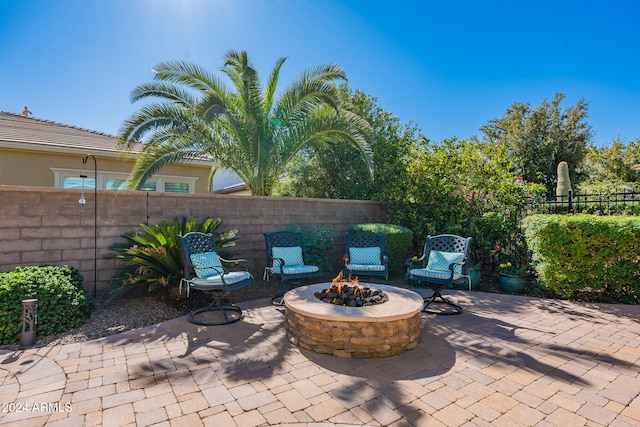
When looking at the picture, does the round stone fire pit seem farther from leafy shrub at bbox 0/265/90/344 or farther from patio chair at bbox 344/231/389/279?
leafy shrub at bbox 0/265/90/344

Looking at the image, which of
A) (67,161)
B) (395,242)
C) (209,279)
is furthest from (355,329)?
(67,161)

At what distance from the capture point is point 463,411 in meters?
2.50

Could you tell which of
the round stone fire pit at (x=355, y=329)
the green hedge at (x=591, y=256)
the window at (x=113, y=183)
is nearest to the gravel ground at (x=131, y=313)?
the round stone fire pit at (x=355, y=329)

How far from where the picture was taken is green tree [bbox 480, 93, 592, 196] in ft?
57.2

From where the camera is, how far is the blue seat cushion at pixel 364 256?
266 inches

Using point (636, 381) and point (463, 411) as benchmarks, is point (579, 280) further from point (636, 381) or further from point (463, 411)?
point (463, 411)

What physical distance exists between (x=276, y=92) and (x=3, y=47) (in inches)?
237

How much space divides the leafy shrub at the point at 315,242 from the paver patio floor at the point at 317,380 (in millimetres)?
2749

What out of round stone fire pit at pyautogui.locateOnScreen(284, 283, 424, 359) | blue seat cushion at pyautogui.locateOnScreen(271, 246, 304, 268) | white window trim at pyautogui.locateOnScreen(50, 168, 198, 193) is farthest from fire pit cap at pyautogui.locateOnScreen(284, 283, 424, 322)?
white window trim at pyautogui.locateOnScreen(50, 168, 198, 193)

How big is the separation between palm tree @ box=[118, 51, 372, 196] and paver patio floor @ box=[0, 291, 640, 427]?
13.5 ft

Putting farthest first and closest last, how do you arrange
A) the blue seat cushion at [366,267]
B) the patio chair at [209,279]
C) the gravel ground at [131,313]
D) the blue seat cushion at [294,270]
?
the blue seat cushion at [366,267] → the blue seat cushion at [294,270] → the patio chair at [209,279] → the gravel ground at [131,313]

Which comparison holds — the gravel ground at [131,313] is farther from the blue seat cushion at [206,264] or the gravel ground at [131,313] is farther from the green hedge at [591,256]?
the green hedge at [591,256]

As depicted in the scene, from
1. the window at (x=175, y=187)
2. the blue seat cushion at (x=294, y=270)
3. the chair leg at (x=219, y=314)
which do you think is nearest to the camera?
the chair leg at (x=219, y=314)

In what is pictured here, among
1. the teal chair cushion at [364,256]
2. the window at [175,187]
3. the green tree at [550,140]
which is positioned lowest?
the teal chair cushion at [364,256]
